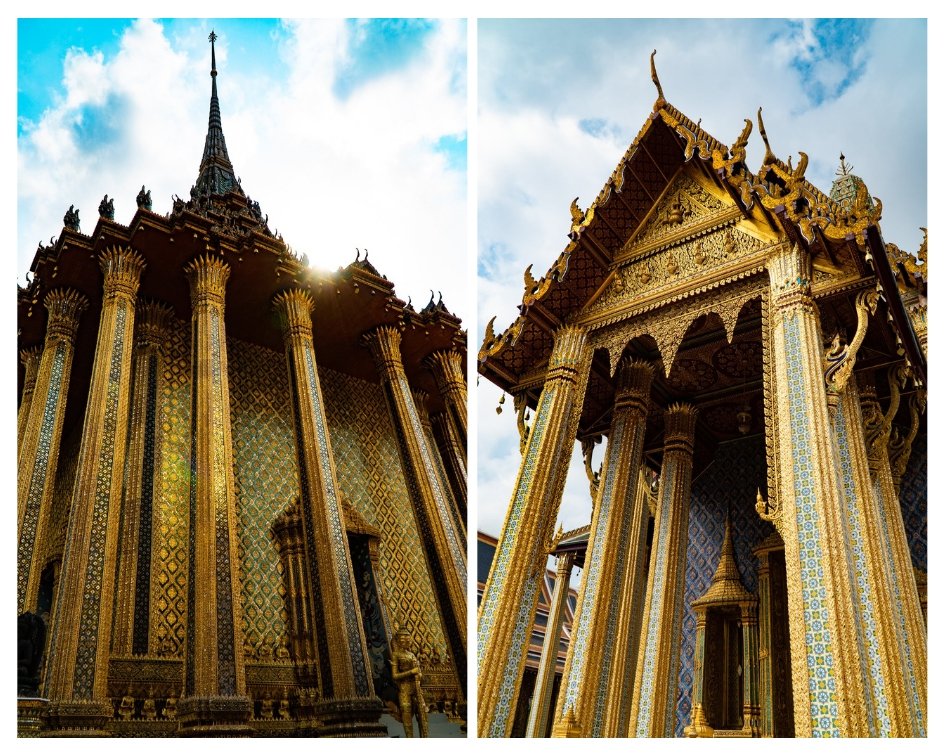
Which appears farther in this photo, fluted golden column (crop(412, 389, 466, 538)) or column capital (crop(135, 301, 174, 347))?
fluted golden column (crop(412, 389, 466, 538))

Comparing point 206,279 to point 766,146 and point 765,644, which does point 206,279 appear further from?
point 765,644

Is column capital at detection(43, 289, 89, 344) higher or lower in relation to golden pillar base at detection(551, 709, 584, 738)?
higher

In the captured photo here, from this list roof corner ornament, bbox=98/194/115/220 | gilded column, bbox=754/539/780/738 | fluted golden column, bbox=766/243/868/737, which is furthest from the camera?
roof corner ornament, bbox=98/194/115/220

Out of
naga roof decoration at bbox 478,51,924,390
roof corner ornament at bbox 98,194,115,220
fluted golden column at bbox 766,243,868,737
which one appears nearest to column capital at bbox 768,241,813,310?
fluted golden column at bbox 766,243,868,737

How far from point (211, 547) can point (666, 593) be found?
3433 mm

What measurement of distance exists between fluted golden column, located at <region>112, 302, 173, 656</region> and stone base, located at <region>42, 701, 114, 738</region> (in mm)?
1174

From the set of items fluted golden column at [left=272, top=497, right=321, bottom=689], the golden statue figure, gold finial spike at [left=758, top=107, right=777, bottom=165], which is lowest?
the golden statue figure

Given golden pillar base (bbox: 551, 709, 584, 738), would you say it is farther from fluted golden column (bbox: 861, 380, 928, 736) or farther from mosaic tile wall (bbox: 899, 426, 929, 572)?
mosaic tile wall (bbox: 899, 426, 929, 572)

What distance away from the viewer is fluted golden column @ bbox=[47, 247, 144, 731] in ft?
17.8

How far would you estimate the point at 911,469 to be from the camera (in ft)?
24.7

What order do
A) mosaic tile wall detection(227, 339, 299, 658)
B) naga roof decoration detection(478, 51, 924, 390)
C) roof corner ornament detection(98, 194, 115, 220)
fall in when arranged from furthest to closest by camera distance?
1. mosaic tile wall detection(227, 339, 299, 658)
2. roof corner ornament detection(98, 194, 115, 220)
3. naga roof decoration detection(478, 51, 924, 390)

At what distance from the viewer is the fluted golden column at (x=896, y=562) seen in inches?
185

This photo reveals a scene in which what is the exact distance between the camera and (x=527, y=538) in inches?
232

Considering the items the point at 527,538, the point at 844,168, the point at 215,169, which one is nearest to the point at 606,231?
the point at 844,168
